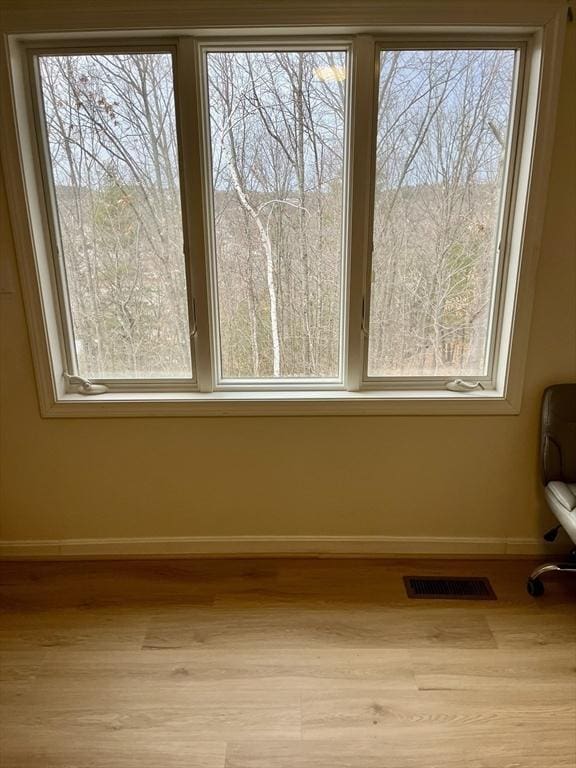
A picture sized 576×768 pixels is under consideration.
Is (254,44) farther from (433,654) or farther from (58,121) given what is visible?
(433,654)

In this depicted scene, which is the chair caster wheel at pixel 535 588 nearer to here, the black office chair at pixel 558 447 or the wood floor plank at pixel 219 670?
the black office chair at pixel 558 447

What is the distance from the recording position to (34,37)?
5.62ft

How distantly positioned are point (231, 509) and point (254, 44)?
6.10 feet

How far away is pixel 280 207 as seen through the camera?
1.92 meters

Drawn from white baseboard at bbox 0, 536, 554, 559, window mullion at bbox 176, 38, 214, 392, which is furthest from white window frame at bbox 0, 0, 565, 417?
white baseboard at bbox 0, 536, 554, 559

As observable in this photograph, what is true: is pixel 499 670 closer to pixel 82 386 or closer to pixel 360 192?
pixel 360 192

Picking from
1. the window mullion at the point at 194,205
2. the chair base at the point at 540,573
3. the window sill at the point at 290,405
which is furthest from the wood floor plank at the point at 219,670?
the window mullion at the point at 194,205

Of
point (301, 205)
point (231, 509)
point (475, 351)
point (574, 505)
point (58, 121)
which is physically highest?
point (58, 121)

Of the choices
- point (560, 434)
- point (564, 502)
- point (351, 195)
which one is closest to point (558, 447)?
point (560, 434)

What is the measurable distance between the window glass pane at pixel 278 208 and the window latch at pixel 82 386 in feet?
1.77

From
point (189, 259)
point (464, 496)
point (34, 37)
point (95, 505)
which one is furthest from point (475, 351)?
point (34, 37)

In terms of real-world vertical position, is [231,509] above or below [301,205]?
below

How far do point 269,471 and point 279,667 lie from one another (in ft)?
2.47

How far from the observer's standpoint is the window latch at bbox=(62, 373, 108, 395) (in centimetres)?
206
